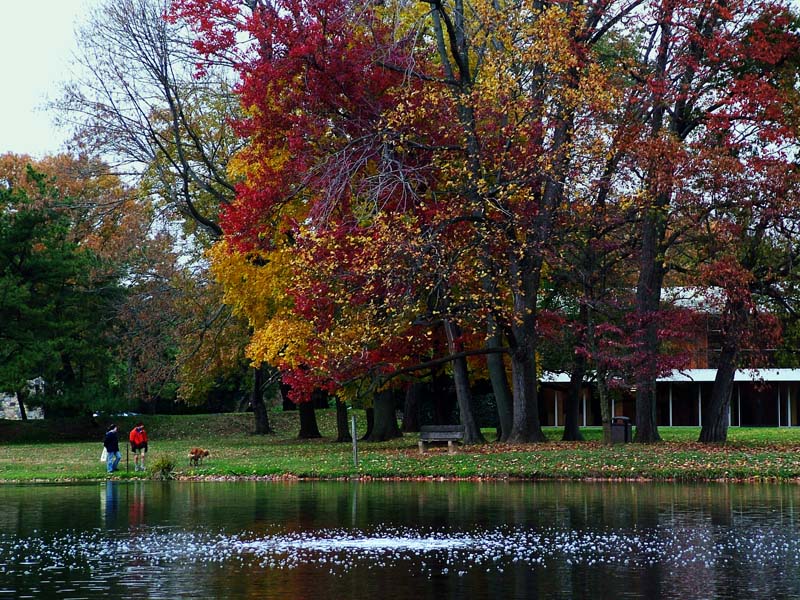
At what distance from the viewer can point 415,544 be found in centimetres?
1498

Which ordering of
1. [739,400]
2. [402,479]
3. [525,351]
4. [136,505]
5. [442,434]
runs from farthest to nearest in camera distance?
[739,400], [525,351], [442,434], [402,479], [136,505]

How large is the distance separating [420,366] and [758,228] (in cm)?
1020

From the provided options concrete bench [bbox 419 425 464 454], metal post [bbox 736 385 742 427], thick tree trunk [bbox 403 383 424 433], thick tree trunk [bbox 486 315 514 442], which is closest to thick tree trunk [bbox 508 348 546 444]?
thick tree trunk [bbox 486 315 514 442]

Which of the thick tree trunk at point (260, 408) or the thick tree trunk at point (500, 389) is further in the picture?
the thick tree trunk at point (260, 408)

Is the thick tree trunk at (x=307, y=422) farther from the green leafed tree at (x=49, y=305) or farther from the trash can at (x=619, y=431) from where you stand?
the trash can at (x=619, y=431)

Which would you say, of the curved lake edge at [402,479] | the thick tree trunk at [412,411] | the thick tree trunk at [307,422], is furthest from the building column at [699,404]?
the curved lake edge at [402,479]

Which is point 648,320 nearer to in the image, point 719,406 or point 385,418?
point 719,406

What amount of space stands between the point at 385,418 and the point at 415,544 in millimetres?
29745

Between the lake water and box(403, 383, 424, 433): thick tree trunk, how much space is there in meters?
26.9

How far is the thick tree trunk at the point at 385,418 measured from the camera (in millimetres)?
44438

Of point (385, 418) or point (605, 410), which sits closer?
point (605, 410)

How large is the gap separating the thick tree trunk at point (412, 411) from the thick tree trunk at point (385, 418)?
5047 millimetres

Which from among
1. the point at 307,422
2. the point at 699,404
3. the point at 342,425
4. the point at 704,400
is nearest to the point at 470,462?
the point at 342,425

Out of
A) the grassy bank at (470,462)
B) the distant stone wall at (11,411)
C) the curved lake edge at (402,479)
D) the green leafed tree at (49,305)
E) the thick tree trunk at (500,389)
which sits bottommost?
the curved lake edge at (402,479)
